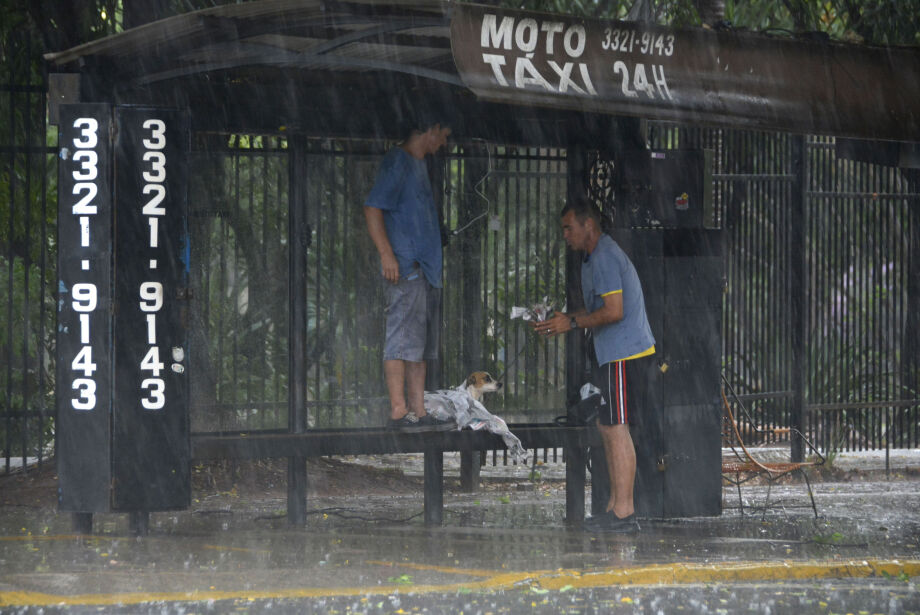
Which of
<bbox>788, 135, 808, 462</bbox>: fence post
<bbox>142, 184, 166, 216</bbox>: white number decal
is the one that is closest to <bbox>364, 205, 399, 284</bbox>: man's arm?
<bbox>142, 184, 166, 216</bbox>: white number decal

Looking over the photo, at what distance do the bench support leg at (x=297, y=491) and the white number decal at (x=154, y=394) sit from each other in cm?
104

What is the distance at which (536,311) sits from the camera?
8.42m

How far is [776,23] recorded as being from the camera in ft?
37.9

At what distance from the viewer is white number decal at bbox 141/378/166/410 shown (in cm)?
711

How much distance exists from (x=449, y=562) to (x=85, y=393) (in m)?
2.21

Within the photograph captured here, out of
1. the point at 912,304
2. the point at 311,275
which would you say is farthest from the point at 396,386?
the point at 912,304

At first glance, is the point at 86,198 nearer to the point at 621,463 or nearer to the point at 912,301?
the point at 621,463

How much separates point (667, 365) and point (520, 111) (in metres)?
1.89

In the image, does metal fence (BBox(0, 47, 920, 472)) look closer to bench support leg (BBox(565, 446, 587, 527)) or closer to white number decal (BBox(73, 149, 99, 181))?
bench support leg (BBox(565, 446, 587, 527))

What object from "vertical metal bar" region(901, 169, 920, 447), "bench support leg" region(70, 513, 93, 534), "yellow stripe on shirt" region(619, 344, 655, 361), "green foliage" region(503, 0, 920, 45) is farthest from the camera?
"vertical metal bar" region(901, 169, 920, 447)

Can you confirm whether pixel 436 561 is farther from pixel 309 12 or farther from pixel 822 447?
pixel 822 447

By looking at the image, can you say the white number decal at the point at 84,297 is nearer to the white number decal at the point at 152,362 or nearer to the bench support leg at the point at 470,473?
the white number decal at the point at 152,362

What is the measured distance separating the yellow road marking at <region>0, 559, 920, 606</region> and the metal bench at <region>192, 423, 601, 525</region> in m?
0.99

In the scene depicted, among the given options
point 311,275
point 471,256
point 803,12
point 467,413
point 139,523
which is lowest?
point 139,523
